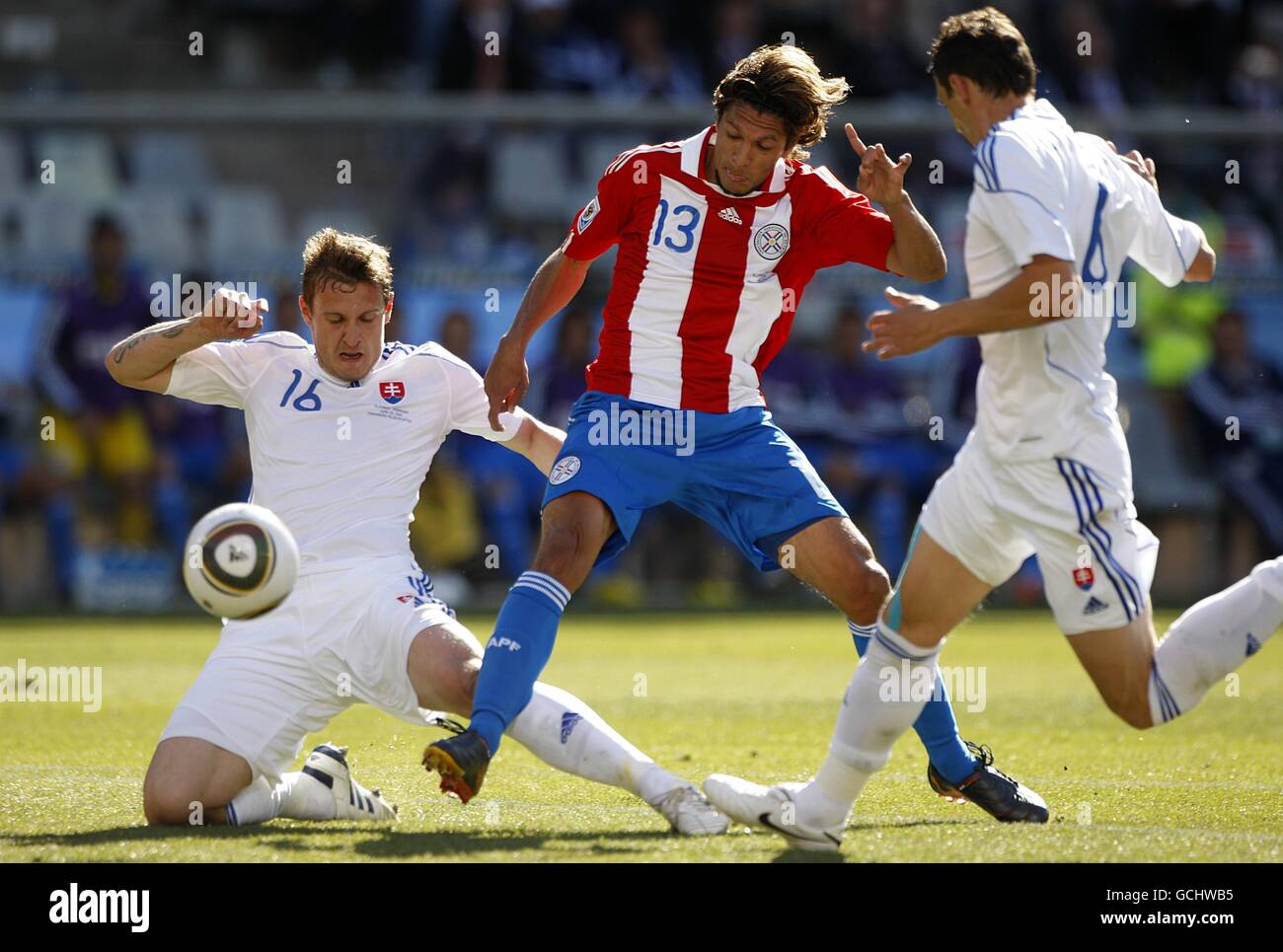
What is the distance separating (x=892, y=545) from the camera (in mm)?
14008

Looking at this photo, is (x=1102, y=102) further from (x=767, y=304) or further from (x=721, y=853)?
(x=721, y=853)

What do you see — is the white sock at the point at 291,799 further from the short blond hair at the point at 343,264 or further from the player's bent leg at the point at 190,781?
the short blond hair at the point at 343,264

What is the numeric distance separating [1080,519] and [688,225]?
6.12 feet

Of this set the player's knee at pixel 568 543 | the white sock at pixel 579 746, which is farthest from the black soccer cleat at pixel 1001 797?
the player's knee at pixel 568 543

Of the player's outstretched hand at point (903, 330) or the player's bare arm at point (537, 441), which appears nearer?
the player's outstretched hand at point (903, 330)

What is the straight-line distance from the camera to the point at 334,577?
5.45m

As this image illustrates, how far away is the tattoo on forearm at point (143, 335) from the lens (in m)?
5.53

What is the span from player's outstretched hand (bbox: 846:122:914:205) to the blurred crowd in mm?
8285

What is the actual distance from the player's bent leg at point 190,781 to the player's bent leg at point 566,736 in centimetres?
62

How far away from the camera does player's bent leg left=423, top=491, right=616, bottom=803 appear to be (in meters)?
4.62

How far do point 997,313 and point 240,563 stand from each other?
2.26 m

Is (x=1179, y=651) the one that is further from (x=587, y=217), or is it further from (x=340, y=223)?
(x=340, y=223)

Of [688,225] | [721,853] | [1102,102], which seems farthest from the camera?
[1102,102]
